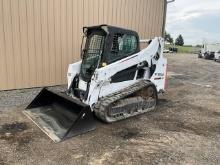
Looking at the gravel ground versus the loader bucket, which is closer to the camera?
the gravel ground

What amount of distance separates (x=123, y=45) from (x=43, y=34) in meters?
3.51

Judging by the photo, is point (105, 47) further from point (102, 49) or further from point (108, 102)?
point (108, 102)

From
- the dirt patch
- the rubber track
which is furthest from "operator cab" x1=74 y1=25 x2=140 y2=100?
the dirt patch

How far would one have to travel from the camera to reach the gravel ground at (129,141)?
3932mm

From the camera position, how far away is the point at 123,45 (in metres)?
5.91

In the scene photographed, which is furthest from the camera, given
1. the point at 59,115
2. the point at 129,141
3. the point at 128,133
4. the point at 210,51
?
the point at 210,51

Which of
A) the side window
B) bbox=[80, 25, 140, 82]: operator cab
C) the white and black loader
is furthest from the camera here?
the white and black loader

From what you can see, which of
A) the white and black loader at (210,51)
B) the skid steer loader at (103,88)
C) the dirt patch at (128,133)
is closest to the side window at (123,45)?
the skid steer loader at (103,88)

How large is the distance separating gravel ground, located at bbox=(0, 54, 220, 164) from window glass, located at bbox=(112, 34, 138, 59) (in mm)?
1494

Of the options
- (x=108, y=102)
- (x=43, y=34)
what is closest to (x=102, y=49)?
(x=108, y=102)

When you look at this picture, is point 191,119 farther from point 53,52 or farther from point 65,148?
point 53,52

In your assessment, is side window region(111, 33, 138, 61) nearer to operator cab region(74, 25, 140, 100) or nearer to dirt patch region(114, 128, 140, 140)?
operator cab region(74, 25, 140, 100)

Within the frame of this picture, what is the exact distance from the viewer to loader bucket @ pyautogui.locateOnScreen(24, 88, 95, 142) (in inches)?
184

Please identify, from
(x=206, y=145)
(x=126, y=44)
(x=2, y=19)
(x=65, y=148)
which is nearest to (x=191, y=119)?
(x=206, y=145)
